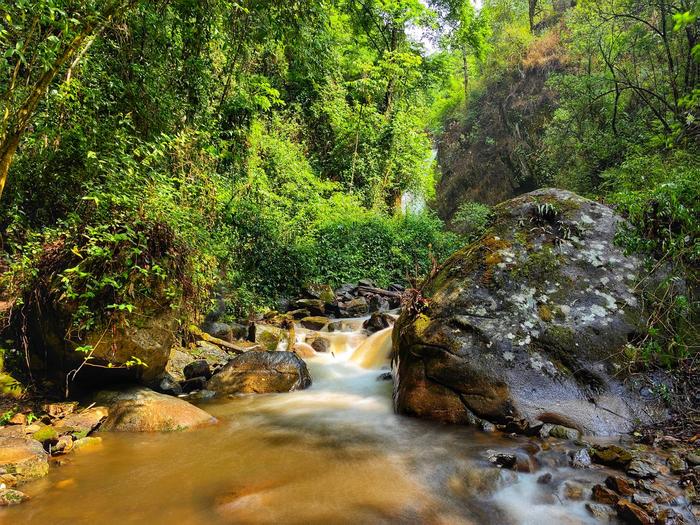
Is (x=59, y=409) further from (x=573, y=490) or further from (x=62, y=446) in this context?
(x=573, y=490)

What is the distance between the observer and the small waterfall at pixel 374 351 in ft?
25.7

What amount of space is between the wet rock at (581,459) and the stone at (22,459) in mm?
4585

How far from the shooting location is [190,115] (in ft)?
22.5

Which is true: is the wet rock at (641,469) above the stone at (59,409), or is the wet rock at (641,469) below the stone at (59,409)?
above

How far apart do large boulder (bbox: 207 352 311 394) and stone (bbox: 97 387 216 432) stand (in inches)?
49.7

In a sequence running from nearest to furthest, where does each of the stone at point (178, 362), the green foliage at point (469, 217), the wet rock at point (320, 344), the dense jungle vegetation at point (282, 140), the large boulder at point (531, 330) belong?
the large boulder at point (531, 330) → the dense jungle vegetation at point (282, 140) → the stone at point (178, 362) → the wet rock at point (320, 344) → the green foliage at point (469, 217)

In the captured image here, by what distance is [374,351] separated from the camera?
817 centimetres

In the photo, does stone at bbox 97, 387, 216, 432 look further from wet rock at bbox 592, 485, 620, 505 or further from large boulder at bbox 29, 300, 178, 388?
wet rock at bbox 592, 485, 620, 505

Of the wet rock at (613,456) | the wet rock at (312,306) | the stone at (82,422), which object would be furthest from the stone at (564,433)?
the wet rock at (312,306)

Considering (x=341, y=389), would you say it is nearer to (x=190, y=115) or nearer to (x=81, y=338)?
(x=81, y=338)

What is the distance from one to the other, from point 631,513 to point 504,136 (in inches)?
819

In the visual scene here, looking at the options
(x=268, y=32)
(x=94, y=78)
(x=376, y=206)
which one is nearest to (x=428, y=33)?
(x=376, y=206)

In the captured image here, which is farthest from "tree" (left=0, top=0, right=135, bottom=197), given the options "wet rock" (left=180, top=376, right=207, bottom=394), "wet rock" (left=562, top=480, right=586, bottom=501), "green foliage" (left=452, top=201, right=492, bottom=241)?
"green foliage" (left=452, top=201, right=492, bottom=241)

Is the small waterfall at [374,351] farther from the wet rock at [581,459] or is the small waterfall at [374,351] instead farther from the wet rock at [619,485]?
the wet rock at [619,485]
